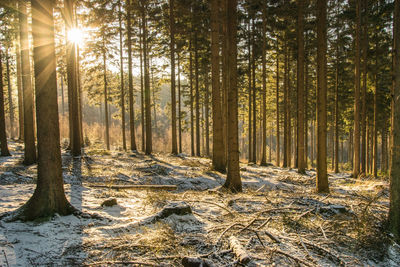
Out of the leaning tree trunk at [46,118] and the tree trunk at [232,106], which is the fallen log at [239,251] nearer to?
the leaning tree trunk at [46,118]

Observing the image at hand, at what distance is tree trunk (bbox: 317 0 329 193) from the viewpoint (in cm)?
783

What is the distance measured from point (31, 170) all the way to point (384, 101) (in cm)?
2504

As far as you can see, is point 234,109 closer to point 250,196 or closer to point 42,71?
point 250,196

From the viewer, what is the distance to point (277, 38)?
18.8m

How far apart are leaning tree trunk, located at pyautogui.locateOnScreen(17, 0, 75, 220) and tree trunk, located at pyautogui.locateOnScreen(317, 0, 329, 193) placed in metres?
7.75

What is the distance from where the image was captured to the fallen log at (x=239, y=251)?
302 cm

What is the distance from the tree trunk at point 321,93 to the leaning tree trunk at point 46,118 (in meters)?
7.75

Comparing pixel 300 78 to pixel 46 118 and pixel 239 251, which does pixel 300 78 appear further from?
pixel 46 118

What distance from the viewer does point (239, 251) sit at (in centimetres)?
323

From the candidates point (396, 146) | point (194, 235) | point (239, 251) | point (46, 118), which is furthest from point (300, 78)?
point (46, 118)

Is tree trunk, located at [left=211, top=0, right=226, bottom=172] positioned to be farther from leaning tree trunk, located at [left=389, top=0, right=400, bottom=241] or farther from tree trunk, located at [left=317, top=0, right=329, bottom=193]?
leaning tree trunk, located at [left=389, top=0, right=400, bottom=241]

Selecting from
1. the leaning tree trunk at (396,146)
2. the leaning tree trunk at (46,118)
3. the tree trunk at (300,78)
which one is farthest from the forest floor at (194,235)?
the tree trunk at (300,78)

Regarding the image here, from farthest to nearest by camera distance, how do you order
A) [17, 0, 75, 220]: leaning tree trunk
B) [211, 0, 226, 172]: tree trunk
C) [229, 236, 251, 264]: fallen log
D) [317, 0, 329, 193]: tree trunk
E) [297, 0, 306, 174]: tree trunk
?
[297, 0, 306, 174]: tree trunk, [211, 0, 226, 172]: tree trunk, [317, 0, 329, 193]: tree trunk, [17, 0, 75, 220]: leaning tree trunk, [229, 236, 251, 264]: fallen log

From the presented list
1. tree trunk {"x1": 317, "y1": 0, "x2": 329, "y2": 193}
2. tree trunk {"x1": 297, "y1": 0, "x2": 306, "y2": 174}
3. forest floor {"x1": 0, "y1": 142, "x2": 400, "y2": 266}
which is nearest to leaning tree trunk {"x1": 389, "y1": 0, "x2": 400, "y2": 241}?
forest floor {"x1": 0, "y1": 142, "x2": 400, "y2": 266}
